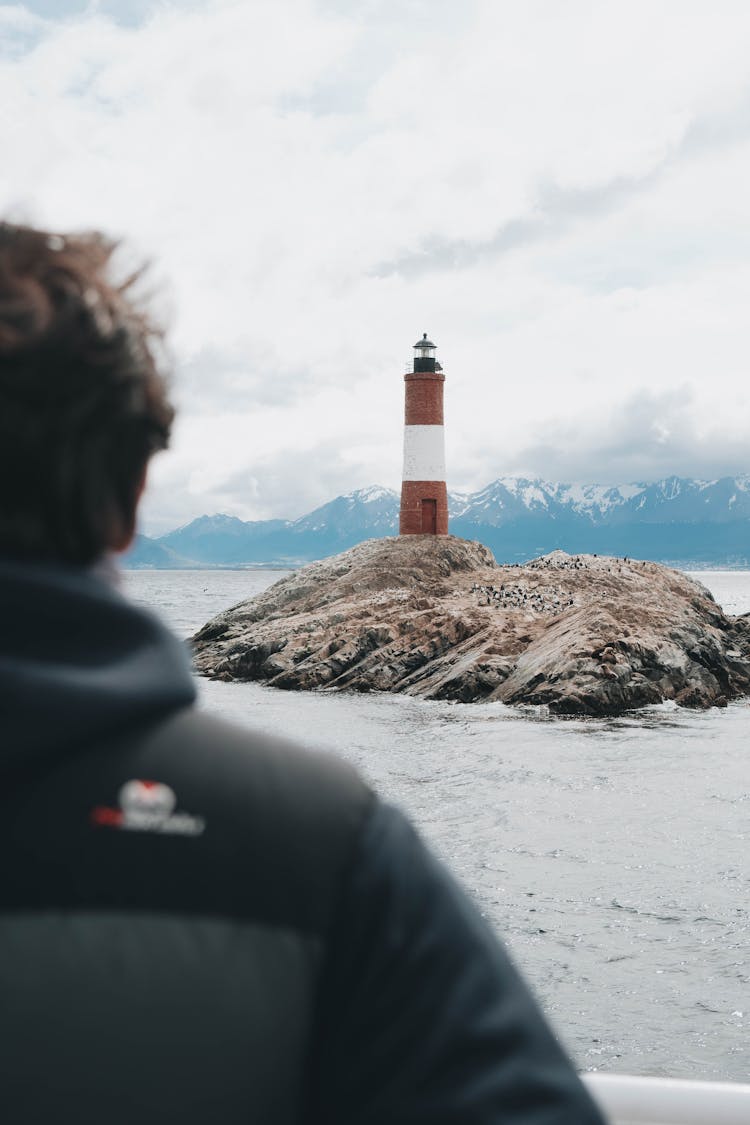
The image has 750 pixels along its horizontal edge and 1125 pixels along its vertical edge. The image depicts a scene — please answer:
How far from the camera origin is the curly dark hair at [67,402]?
3.64ft

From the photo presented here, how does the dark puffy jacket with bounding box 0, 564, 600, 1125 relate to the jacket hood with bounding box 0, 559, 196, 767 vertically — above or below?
below

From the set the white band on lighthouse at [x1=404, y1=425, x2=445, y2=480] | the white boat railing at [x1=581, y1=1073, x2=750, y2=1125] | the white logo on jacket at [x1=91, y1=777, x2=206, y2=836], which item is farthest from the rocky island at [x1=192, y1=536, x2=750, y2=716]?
the white logo on jacket at [x1=91, y1=777, x2=206, y2=836]

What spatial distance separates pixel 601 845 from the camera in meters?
14.1

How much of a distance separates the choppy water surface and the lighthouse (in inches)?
668

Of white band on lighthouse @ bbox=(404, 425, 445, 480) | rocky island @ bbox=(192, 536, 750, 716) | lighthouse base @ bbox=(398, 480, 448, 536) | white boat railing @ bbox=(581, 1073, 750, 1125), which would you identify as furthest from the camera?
white band on lighthouse @ bbox=(404, 425, 445, 480)

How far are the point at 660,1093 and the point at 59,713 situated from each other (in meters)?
2.45

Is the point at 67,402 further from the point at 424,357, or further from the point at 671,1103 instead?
the point at 424,357

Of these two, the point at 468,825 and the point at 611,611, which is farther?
the point at 611,611

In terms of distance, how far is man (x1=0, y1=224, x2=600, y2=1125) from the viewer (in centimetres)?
102

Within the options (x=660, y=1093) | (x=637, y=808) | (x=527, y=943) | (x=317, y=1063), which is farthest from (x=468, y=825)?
(x=317, y=1063)

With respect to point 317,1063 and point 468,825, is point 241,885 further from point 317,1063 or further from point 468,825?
point 468,825

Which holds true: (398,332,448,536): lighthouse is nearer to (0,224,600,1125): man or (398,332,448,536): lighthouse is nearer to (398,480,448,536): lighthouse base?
(398,480,448,536): lighthouse base

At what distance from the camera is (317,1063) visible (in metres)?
1.12

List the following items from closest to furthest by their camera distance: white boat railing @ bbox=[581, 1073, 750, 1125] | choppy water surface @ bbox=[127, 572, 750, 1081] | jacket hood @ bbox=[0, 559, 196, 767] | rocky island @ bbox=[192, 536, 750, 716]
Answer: jacket hood @ bbox=[0, 559, 196, 767] → white boat railing @ bbox=[581, 1073, 750, 1125] → choppy water surface @ bbox=[127, 572, 750, 1081] → rocky island @ bbox=[192, 536, 750, 716]
